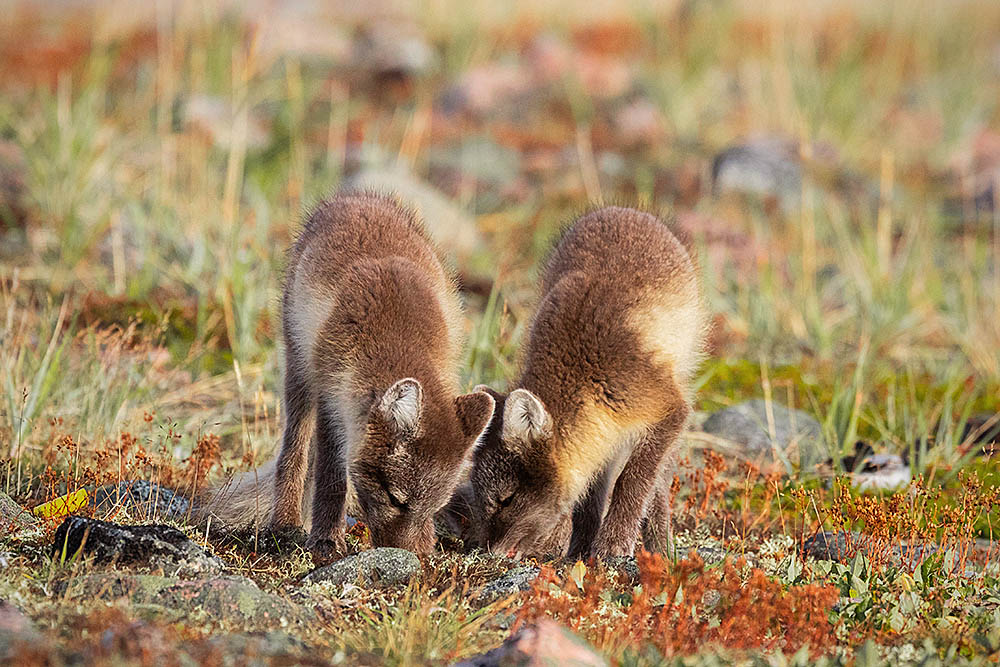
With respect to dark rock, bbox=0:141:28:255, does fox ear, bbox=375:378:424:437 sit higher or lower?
higher

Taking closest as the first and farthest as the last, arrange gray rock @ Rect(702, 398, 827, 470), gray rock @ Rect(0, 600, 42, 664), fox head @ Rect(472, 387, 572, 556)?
gray rock @ Rect(0, 600, 42, 664) < fox head @ Rect(472, 387, 572, 556) < gray rock @ Rect(702, 398, 827, 470)

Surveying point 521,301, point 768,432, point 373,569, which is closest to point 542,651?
point 373,569

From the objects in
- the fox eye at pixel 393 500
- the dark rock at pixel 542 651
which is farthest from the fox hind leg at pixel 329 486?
the dark rock at pixel 542 651

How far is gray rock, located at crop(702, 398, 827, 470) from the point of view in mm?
7441

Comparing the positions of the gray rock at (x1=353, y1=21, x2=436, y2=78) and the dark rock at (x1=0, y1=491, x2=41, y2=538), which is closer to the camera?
the dark rock at (x1=0, y1=491, x2=41, y2=538)

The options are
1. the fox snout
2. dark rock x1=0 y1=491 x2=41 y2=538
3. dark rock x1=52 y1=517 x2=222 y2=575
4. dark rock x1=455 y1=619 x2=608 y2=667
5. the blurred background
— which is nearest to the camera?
dark rock x1=455 y1=619 x2=608 y2=667

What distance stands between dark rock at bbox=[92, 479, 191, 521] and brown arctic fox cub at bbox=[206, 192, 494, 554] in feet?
0.92

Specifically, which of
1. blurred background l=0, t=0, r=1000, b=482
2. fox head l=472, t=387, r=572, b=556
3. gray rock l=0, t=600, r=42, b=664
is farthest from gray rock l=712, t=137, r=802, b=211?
gray rock l=0, t=600, r=42, b=664

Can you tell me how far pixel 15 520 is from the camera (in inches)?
208

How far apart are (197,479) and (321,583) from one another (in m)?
1.46

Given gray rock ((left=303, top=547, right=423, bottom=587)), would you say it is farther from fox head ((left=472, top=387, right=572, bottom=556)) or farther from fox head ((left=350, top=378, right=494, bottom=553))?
fox head ((left=472, top=387, right=572, bottom=556))

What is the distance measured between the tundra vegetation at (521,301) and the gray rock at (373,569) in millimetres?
21

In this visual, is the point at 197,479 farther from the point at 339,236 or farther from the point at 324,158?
the point at 324,158

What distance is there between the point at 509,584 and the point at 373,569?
643mm
